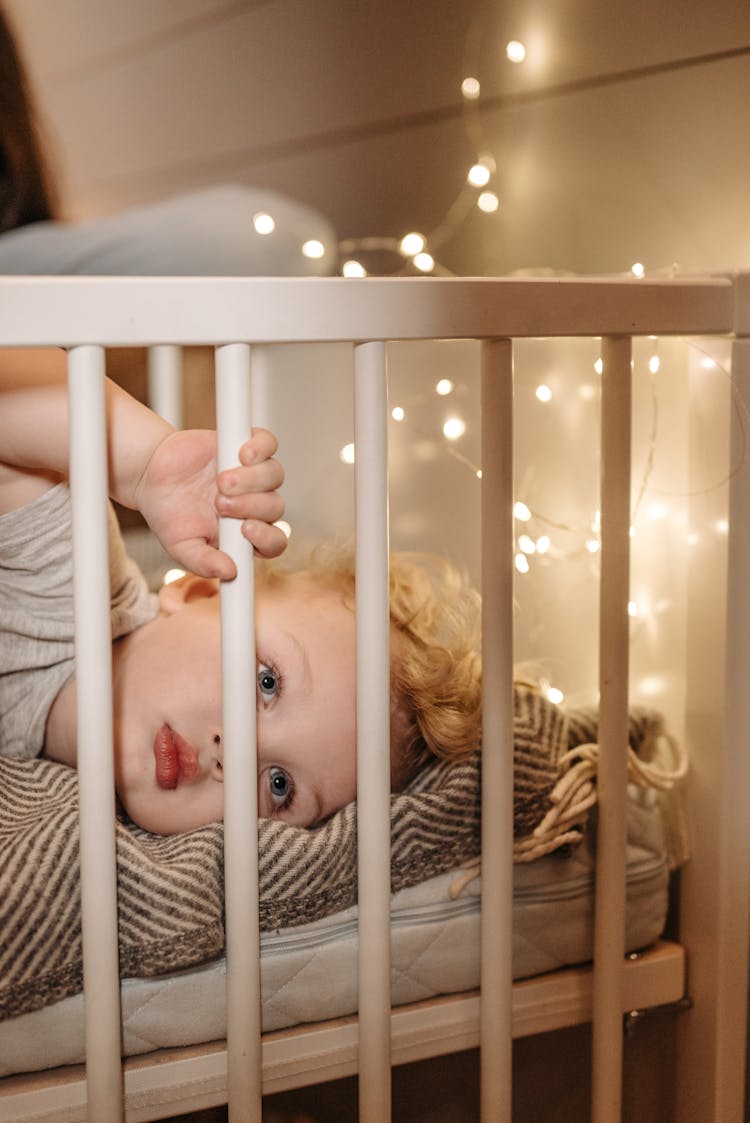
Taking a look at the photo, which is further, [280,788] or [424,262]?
[424,262]

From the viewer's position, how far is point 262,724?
924 mm

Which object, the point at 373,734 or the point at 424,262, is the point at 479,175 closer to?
the point at 424,262

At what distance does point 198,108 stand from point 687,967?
1358 mm

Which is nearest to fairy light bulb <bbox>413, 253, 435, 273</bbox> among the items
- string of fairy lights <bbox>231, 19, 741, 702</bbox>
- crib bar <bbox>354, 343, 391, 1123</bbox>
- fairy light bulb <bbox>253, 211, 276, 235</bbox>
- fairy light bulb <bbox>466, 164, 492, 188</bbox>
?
string of fairy lights <bbox>231, 19, 741, 702</bbox>

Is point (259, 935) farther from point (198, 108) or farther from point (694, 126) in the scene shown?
point (198, 108)

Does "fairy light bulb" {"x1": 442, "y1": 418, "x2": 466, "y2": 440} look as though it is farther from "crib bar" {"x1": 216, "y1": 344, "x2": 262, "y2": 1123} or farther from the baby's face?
"crib bar" {"x1": 216, "y1": 344, "x2": 262, "y2": 1123}

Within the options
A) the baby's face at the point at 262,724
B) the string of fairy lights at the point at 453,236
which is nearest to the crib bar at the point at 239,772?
the baby's face at the point at 262,724

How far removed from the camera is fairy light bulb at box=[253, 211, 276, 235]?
165 centimetres

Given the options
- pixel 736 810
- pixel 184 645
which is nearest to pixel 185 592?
pixel 184 645

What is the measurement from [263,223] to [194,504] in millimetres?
960

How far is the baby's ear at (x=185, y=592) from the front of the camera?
3.50 ft

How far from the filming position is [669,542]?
1098 millimetres

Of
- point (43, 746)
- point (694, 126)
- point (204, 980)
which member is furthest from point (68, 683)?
point (694, 126)

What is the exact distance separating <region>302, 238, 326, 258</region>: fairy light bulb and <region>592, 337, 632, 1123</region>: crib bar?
Result: 2.78ft
